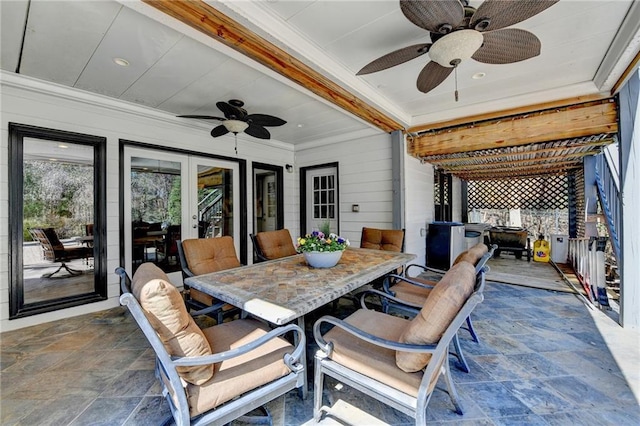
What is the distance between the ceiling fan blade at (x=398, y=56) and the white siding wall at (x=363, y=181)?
8.35ft

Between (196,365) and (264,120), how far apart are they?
2.83 metres

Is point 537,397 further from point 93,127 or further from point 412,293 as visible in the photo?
point 93,127

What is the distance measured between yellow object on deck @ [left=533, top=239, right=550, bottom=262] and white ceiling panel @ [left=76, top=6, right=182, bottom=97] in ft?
25.6

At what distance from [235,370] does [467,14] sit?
8.16 feet

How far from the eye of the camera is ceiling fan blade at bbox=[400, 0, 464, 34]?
4.74ft

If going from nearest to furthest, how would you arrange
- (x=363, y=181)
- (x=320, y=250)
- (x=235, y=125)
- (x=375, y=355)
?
1. (x=375, y=355)
2. (x=320, y=250)
3. (x=235, y=125)
4. (x=363, y=181)

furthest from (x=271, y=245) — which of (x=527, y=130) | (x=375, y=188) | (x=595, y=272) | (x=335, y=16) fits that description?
(x=595, y=272)

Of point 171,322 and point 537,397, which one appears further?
point 537,397

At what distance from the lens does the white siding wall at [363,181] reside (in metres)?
4.56

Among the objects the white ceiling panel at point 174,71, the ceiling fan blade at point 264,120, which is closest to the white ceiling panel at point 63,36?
the white ceiling panel at point 174,71

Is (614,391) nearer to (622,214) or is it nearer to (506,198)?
(622,214)

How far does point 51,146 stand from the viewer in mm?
3107

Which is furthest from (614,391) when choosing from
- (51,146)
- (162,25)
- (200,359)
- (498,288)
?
(51,146)

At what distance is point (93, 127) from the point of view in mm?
3312
